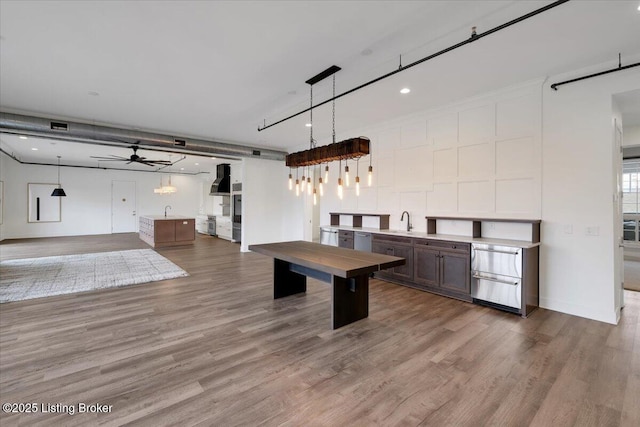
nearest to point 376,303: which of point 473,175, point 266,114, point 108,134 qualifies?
point 473,175

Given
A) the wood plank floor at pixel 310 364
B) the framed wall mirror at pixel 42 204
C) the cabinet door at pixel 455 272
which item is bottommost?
the wood plank floor at pixel 310 364

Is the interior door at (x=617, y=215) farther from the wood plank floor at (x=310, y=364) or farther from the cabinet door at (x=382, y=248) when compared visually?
the cabinet door at (x=382, y=248)

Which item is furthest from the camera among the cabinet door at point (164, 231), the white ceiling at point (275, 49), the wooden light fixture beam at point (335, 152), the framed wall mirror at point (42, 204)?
the framed wall mirror at point (42, 204)

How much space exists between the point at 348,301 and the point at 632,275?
237 inches

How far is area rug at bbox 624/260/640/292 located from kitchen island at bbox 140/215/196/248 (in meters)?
11.0

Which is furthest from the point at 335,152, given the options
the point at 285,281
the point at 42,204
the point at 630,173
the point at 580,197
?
the point at 42,204

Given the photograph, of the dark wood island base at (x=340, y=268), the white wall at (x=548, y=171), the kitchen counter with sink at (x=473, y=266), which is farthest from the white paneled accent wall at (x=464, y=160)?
the dark wood island base at (x=340, y=268)

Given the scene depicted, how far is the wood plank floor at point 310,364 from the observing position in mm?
2006

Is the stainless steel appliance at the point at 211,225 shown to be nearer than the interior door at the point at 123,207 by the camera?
Yes

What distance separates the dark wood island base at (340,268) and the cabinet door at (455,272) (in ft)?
4.69

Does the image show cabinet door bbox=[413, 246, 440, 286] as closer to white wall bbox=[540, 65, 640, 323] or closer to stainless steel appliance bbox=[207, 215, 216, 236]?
white wall bbox=[540, 65, 640, 323]

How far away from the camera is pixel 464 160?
15.8ft

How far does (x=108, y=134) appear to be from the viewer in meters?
5.98

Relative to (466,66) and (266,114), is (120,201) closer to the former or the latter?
Result: (266,114)
